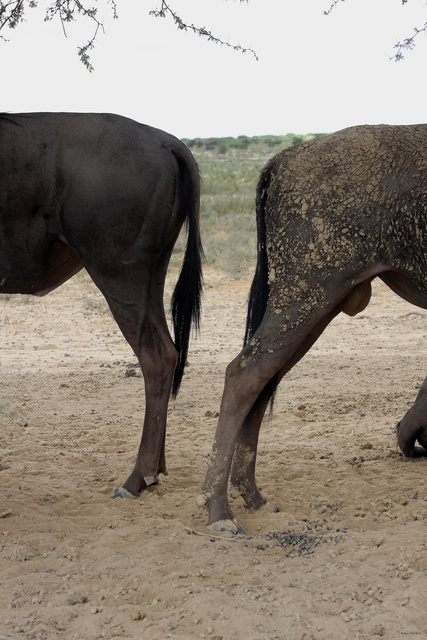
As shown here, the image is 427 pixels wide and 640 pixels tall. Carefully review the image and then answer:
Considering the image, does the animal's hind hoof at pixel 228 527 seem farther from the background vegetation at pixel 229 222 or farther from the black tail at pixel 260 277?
the background vegetation at pixel 229 222

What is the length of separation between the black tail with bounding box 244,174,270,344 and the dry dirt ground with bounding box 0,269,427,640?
1176 mm

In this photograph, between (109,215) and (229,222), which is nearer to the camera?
(109,215)

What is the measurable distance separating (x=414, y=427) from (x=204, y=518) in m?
1.74

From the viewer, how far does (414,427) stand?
483 centimetres

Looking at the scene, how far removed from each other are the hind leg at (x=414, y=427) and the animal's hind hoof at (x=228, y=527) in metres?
1.66

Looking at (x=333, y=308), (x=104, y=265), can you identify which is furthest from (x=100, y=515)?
(x=333, y=308)

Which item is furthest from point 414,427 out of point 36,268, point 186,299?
point 36,268

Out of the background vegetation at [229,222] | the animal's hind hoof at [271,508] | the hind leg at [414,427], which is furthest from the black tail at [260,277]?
the background vegetation at [229,222]

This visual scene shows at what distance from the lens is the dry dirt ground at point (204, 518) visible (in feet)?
9.63

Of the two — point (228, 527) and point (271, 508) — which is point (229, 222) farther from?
point (228, 527)

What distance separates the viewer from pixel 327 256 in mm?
3711

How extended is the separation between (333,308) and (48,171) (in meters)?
1.96

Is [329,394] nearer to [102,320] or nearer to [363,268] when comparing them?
[363,268]

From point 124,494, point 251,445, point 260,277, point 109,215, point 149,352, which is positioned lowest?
point 124,494
